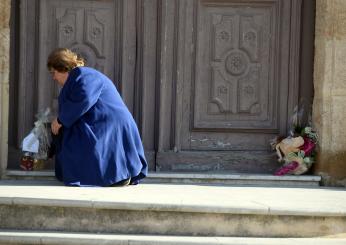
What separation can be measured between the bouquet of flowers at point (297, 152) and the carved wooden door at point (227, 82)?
Answer: 0.62 feet

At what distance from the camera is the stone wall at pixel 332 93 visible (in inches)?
255

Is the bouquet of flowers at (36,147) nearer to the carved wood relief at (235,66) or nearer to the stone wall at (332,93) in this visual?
the carved wood relief at (235,66)

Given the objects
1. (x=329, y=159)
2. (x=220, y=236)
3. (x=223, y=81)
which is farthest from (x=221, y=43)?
(x=220, y=236)

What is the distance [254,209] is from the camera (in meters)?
4.94

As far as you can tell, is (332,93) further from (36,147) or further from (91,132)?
(36,147)

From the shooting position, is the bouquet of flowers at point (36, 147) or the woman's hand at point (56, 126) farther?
the bouquet of flowers at point (36, 147)

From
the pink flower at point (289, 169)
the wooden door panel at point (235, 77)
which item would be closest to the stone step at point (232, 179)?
the pink flower at point (289, 169)

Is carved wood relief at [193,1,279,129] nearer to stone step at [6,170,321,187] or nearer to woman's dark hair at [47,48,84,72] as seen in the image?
stone step at [6,170,321,187]

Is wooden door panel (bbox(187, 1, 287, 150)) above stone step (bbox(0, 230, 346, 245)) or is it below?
above

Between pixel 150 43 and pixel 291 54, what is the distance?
1.28 metres

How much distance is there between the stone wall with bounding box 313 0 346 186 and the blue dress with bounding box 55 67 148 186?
1.70m

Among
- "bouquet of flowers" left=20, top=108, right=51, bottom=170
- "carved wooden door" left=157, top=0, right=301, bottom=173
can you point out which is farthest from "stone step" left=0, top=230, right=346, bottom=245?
"carved wooden door" left=157, top=0, right=301, bottom=173

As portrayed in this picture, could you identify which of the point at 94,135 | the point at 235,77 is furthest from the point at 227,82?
the point at 94,135

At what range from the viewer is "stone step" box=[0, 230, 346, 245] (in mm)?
4766
